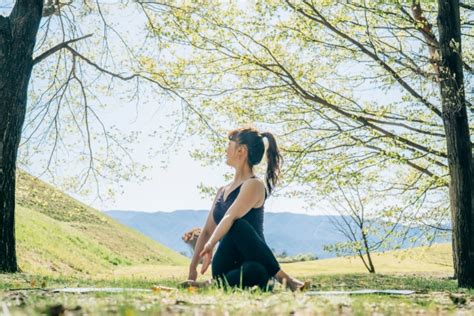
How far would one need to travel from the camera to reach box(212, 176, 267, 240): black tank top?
254 inches

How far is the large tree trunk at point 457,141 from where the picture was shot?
10.6m

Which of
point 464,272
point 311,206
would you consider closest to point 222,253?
point 464,272

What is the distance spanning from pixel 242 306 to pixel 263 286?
2.45 m

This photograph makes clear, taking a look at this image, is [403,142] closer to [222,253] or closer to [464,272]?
[464,272]

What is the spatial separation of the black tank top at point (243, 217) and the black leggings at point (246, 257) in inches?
10.3

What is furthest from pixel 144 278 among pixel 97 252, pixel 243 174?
pixel 97 252

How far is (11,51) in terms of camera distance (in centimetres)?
1259

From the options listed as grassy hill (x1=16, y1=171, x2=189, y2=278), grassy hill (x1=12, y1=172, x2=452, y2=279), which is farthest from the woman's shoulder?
grassy hill (x1=16, y1=171, x2=189, y2=278)

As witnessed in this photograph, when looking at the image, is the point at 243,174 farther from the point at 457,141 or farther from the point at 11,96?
the point at 11,96

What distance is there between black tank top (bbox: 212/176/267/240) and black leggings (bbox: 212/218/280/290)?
0.26 meters

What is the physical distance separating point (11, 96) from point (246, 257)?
322 inches

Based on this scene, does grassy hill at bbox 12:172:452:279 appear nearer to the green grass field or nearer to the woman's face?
the green grass field

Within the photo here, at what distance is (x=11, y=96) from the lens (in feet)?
40.6

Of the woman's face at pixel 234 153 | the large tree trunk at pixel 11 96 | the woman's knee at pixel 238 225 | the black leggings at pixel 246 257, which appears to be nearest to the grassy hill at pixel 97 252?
the large tree trunk at pixel 11 96
